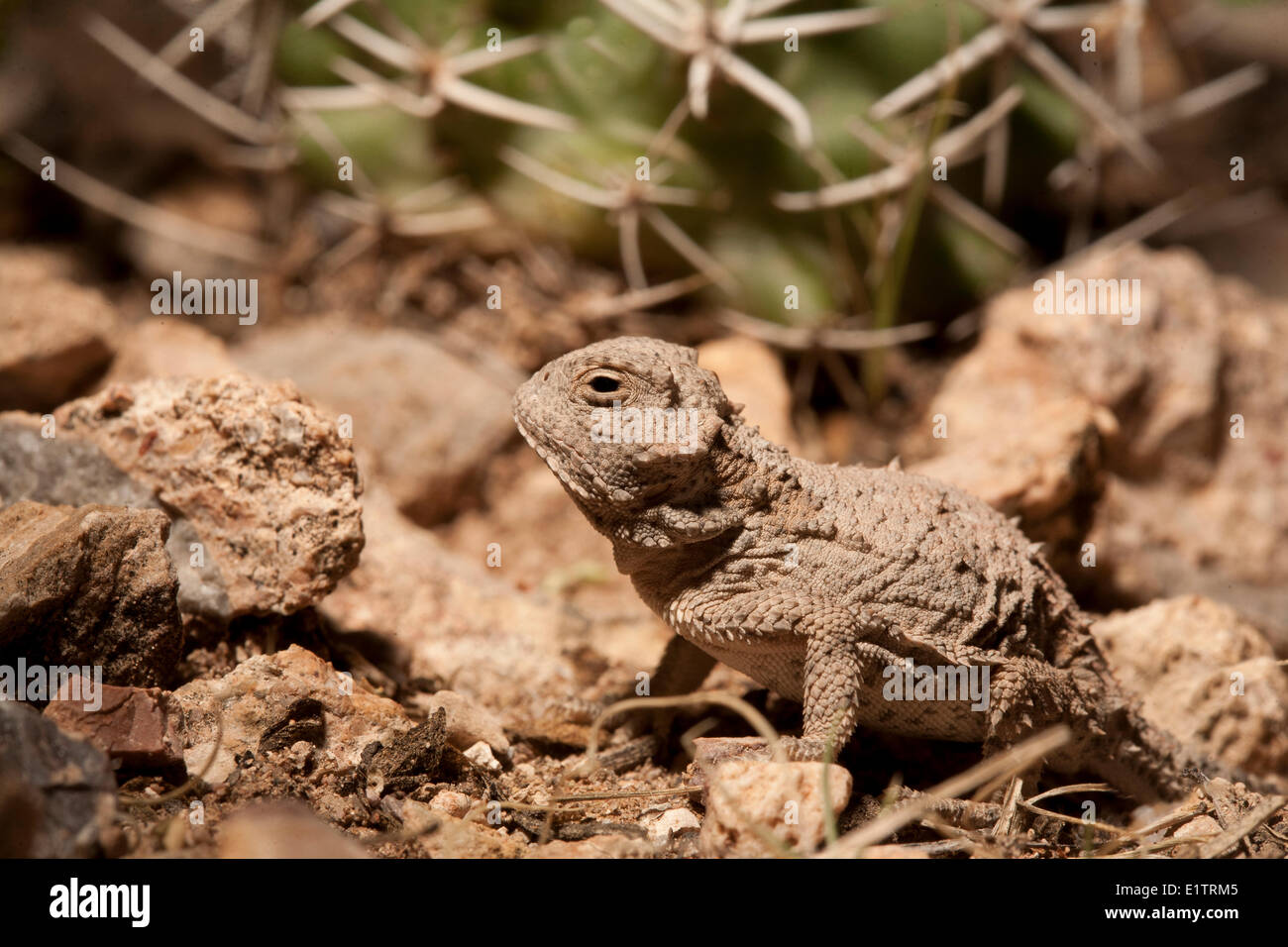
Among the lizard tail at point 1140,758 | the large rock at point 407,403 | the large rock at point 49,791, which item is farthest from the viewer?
the large rock at point 407,403

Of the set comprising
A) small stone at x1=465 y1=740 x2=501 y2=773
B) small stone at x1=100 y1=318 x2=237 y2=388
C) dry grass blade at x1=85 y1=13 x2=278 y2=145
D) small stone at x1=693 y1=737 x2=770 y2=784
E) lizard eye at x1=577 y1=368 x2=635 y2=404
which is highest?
dry grass blade at x1=85 y1=13 x2=278 y2=145

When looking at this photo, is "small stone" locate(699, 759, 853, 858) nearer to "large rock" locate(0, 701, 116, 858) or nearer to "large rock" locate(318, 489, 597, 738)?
"large rock" locate(318, 489, 597, 738)

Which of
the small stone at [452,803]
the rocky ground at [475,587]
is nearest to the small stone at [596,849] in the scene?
the rocky ground at [475,587]

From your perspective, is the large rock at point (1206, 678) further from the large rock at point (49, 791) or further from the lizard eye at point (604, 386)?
A: the large rock at point (49, 791)

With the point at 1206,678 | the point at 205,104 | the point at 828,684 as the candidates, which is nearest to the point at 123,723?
the point at 828,684

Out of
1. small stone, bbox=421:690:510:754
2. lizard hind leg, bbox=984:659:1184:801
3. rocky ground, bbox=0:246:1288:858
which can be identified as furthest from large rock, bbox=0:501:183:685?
lizard hind leg, bbox=984:659:1184:801

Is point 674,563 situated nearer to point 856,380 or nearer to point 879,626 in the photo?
point 879,626

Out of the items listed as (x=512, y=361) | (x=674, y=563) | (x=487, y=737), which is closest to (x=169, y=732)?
(x=487, y=737)
